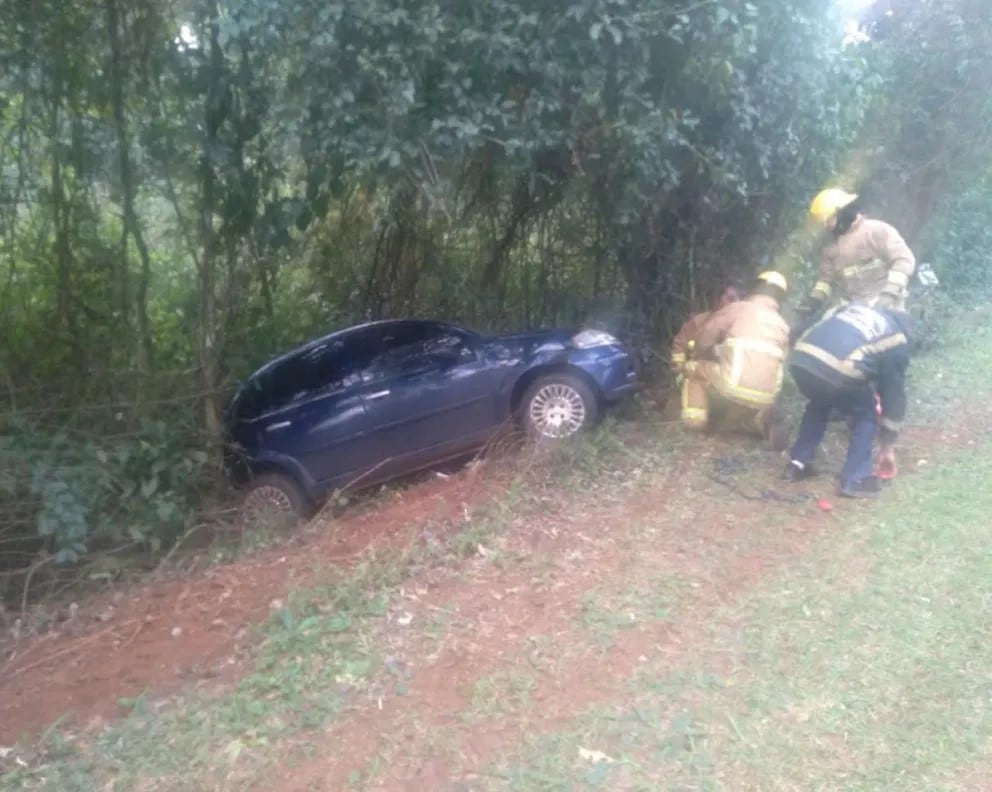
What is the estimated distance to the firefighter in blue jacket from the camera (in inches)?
275

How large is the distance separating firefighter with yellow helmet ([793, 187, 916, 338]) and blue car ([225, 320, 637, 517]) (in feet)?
7.09

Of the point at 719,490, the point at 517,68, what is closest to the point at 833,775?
the point at 719,490

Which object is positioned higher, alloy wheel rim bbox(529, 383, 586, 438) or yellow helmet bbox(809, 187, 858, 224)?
yellow helmet bbox(809, 187, 858, 224)

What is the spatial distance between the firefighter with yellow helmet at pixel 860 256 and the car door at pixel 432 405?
2.89 m

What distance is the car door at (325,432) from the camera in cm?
928

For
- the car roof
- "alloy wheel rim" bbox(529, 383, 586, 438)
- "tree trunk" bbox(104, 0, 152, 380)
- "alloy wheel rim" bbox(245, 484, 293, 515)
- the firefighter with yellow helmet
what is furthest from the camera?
the car roof

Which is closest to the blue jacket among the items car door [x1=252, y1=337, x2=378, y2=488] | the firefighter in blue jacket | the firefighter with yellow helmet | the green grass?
the firefighter in blue jacket

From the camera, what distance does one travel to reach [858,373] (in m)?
6.98

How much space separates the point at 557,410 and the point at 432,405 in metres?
1.04

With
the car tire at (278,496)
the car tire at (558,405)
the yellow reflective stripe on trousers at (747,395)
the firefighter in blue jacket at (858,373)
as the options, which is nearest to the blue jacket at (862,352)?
the firefighter in blue jacket at (858,373)

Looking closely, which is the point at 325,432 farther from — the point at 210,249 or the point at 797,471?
the point at 797,471

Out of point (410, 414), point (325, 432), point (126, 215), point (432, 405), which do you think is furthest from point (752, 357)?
point (126, 215)

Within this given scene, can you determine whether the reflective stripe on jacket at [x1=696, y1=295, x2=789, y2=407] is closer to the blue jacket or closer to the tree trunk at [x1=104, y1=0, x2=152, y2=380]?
the blue jacket

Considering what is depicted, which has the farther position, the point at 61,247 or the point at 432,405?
the point at 61,247
